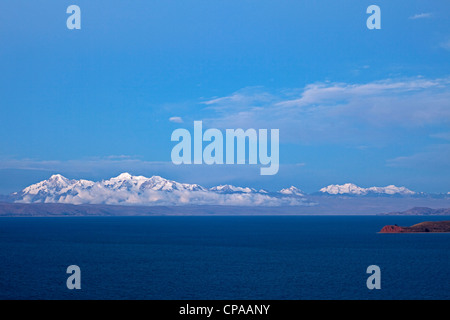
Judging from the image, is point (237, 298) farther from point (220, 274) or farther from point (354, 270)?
point (354, 270)

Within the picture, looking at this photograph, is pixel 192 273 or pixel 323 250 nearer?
pixel 192 273

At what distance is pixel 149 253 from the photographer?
409ft

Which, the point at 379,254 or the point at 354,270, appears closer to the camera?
the point at 354,270

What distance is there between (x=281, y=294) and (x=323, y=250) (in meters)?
67.8

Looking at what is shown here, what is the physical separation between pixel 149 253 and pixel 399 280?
64.1 m

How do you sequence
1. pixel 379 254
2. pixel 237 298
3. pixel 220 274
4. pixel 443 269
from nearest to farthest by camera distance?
pixel 237 298
pixel 220 274
pixel 443 269
pixel 379 254

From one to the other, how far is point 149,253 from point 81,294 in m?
56.2

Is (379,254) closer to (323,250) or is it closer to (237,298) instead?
(323,250)
